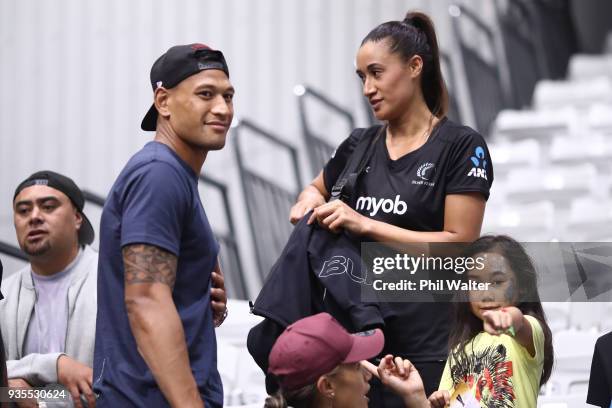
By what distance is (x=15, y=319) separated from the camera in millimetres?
3336

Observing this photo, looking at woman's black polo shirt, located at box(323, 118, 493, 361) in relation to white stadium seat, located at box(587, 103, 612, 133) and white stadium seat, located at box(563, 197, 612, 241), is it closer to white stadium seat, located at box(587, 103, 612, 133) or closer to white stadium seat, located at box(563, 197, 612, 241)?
white stadium seat, located at box(563, 197, 612, 241)

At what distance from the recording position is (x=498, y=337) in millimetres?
2627

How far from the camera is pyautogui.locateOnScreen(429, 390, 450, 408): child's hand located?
8.46 feet

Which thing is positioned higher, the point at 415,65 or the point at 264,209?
the point at 415,65

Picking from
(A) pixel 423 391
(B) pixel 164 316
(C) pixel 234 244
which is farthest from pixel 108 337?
(C) pixel 234 244

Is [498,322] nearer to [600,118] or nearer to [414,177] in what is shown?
[414,177]

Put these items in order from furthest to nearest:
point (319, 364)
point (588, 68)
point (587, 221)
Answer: point (588, 68), point (587, 221), point (319, 364)

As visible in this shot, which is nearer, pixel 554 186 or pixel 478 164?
pixel 478 164

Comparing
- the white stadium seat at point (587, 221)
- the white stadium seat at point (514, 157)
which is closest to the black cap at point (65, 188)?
the white stadium seat at point (587, 221)

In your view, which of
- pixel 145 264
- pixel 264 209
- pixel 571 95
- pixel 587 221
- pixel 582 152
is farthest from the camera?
pixel 571 95

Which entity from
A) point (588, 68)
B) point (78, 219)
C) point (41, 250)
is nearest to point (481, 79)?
point (588, 68)

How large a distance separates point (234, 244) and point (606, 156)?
7.97ft

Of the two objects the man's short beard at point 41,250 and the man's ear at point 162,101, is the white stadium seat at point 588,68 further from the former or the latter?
the man's ear at point 162,101

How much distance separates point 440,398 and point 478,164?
0.56 metres
